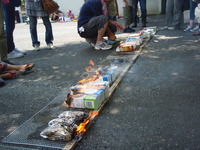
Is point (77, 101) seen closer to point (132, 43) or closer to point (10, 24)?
point (132, 43)

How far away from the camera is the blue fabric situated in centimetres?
557

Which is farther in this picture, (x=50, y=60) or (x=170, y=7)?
(x=170, y=7)

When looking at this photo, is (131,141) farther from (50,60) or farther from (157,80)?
(50,60)

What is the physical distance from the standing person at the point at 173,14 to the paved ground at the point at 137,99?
2605 millimetres

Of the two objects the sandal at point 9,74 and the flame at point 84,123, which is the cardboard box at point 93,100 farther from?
the sandal at point 9,74

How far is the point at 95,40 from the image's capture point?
6066 mm

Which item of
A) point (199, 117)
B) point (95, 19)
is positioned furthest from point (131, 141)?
point (95, 19)

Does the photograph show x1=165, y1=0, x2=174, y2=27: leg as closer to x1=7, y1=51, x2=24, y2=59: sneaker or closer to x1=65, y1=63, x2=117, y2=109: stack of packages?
x1=7, y1=51, x2=24, y2=59: sneaker

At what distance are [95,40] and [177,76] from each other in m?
2.94

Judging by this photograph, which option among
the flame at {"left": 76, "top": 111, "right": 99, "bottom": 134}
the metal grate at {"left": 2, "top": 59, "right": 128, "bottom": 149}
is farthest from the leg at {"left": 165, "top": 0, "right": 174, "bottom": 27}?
the flame at {"left": 76, "top": 111, "right": 99, "bottom": 134}

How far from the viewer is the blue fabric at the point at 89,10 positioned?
5574mm

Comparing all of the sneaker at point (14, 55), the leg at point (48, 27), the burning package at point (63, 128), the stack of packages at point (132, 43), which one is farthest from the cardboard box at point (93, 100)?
the leg at point (48, 27)

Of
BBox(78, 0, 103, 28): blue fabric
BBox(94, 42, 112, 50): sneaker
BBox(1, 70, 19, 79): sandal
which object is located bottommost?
BBox(1, 70, 19, 79): sandal

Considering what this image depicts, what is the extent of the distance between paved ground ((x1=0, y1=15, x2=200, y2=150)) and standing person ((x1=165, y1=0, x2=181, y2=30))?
2605 millimetres
